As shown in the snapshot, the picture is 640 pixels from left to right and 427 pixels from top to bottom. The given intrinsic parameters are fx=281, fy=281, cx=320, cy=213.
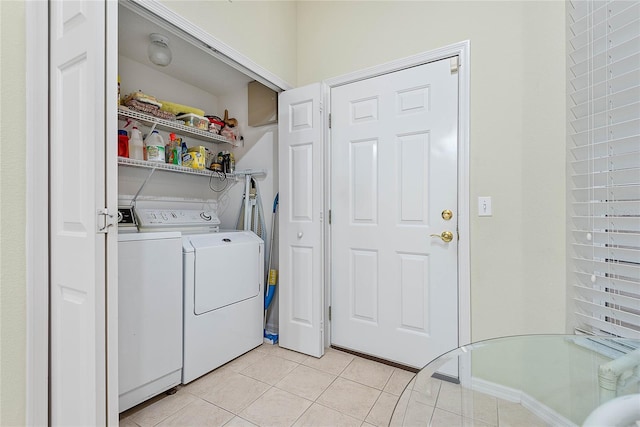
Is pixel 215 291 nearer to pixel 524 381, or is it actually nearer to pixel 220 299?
pixel 220 299

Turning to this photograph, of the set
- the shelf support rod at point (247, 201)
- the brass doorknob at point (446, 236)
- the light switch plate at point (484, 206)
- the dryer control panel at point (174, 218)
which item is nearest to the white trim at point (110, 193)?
the dryer control panel at point (174, 218)

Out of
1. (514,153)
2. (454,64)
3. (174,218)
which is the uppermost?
(454,64)

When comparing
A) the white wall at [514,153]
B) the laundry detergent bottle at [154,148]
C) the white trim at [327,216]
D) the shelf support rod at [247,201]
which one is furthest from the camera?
the shelf support rod at [247,201]

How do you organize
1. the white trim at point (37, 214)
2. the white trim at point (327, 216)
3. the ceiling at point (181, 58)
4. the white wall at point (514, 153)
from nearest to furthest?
the white trim at point (37, 214) < the white wall at point (514, 153) < the ceiling at point (181, 58) < the white trim at point (327, 216)

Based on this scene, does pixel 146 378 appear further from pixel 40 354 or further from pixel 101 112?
pixel 101 112

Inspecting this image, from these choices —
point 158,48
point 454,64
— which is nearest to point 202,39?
→ point 158,48

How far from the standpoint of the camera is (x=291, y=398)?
1.67 metres

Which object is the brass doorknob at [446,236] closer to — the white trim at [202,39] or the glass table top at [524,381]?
the glass table top at [524,381]

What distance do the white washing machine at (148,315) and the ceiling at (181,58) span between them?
125 cm

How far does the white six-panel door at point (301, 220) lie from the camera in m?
2.17

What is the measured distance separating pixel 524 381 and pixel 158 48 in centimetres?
277

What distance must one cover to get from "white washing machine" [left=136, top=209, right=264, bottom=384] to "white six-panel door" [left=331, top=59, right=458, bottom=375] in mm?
666

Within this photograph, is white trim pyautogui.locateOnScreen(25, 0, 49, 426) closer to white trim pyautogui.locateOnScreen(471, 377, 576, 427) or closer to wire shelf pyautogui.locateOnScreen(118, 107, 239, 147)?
wire shelf pyautogui.locateOnScreen(118, 107, 239, 147)

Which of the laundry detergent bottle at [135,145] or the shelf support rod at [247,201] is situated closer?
the laundry detergent bottle at [135,145]
